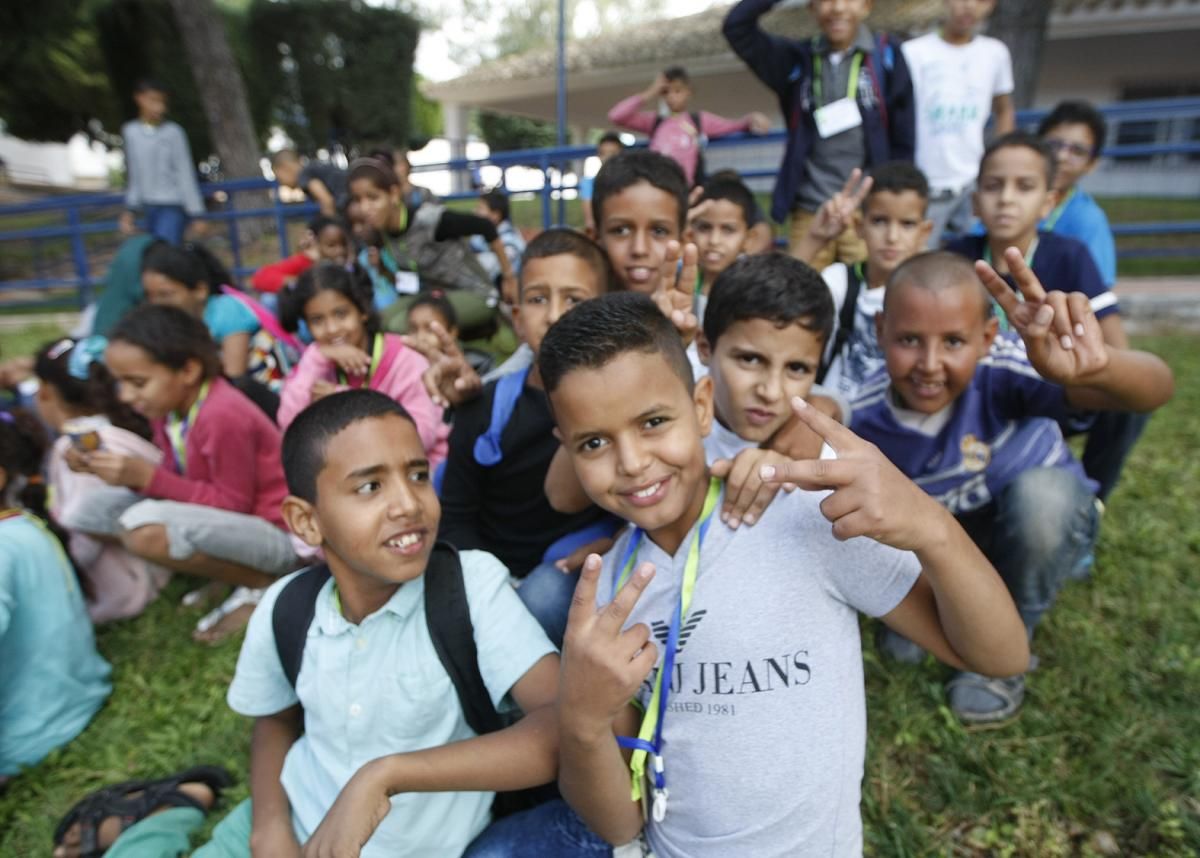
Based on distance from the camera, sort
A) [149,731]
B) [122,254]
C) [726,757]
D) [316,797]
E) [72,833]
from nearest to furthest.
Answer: [726,757] → [316,797] → [72,833] → [149,731] → [122,254]

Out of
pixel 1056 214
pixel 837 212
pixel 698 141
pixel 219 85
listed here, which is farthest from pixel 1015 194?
pixel 219 85

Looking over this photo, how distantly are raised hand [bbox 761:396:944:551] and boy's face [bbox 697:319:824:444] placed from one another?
1.89ft

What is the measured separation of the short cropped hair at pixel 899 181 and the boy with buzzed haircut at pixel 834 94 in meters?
0.58

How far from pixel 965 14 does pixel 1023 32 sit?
433cm

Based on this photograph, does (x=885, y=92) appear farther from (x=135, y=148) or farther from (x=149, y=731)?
(x=135, y=148)

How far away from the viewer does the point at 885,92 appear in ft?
11.3

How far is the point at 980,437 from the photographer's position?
6.36 feet

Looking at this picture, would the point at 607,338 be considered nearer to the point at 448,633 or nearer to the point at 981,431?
the point at 448,633

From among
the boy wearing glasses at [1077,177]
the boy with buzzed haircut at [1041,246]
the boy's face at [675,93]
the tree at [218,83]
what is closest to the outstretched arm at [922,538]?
the boy with buzzed haircut at [1041,246]

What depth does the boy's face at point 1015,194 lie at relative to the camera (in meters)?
2.50

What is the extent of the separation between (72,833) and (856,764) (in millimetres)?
1987

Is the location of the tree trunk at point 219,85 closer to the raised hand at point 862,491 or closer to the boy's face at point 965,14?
the boy's face at point 965,14

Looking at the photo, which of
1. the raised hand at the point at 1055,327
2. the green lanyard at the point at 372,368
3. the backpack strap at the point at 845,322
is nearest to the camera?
the raised hand at the point at 1055,327

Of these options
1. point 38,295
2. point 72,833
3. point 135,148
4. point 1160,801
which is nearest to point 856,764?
point 1160,801
